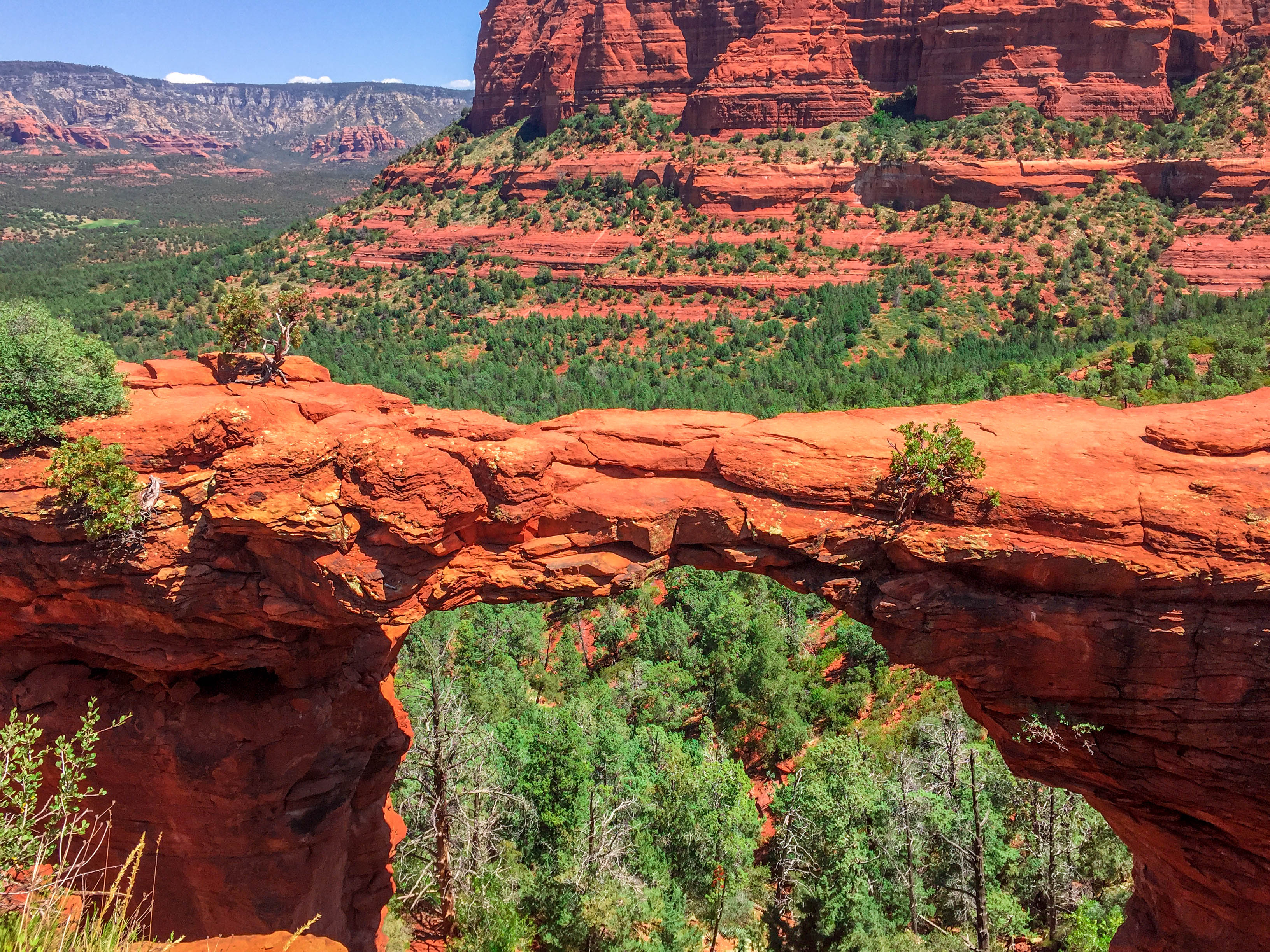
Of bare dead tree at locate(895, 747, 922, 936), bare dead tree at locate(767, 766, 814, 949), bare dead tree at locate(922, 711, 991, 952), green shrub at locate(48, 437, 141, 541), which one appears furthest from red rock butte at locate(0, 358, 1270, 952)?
bare dead tree at locate(767, 766, 814, 949)

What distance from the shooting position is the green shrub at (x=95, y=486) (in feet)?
35.0

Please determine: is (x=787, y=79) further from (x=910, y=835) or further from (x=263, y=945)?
(x=263, y=945)

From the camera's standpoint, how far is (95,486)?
10.7 m

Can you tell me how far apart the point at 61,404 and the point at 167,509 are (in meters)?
2.29

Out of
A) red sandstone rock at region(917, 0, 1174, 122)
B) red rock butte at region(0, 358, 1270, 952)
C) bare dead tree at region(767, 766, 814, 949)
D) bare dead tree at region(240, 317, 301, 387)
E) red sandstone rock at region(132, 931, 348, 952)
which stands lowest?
bare dead tree at region(767, 766, 814, 949)

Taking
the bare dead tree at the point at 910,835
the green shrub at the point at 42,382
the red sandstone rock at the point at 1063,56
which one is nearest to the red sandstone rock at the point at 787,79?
the red sandstone rock at the point at 1063,56

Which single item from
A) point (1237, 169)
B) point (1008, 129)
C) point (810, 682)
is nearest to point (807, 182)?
point (1008, 129)

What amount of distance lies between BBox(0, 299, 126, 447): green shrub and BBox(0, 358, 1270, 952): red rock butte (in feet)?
1.15

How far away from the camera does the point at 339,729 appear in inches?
534

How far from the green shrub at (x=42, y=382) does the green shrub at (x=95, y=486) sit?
946mm

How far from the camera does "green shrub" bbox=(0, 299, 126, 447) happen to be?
37.2ft

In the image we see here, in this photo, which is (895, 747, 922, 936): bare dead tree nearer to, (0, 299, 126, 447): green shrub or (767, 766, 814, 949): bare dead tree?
(767, 766, 814, 949): bare dead tree

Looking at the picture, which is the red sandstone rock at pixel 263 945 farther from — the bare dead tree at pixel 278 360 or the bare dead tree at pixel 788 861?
the bare dead tree at pixel 788 861

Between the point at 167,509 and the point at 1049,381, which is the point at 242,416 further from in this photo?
the point at 1049,381
